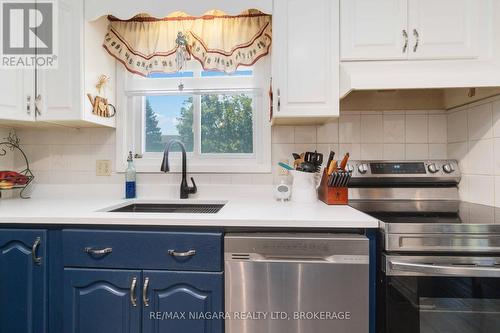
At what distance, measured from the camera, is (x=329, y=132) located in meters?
1.75

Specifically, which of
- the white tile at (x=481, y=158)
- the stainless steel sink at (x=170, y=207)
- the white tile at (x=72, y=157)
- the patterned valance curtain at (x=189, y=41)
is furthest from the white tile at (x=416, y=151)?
the white tile at (x=72, y=157)

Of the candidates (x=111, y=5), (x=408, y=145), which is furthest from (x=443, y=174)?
(x=111, y=5)

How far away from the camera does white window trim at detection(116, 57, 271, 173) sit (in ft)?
5.91

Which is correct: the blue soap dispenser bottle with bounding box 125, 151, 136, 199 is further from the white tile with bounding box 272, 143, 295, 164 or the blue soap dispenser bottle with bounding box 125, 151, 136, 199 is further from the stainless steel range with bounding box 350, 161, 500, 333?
the stainless steel range with bounding box 350, 161, 500, 333

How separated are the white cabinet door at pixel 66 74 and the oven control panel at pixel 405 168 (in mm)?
1689

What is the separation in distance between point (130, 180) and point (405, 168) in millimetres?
1746

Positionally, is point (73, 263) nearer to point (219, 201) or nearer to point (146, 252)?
point (146, 252)

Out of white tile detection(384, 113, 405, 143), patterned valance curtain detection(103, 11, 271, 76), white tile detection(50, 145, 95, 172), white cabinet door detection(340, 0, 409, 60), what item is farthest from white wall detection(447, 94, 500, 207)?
white tile detection(50, 145, 95, 172)

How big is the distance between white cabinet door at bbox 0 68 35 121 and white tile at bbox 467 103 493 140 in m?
2.50

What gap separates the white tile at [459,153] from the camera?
1.55 m

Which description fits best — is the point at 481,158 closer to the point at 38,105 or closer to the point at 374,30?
the point at 374,30

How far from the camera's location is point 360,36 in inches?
55.2

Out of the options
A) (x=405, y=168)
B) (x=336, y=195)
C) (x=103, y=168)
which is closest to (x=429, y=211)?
(x=405, y=168)

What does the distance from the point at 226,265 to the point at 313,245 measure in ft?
1.20
